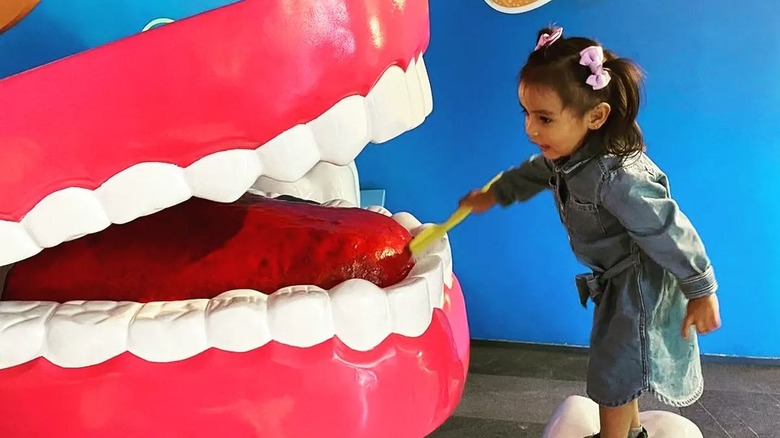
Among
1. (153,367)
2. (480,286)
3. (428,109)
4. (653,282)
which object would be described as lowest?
(480,286)

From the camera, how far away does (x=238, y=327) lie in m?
0.62

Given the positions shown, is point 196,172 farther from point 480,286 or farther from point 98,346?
point 480,286

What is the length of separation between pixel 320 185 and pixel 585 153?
0.40 m

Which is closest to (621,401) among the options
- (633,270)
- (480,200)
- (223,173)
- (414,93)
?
(633,270)

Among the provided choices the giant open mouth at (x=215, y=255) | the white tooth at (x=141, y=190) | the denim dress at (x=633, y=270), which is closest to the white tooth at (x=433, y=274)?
the giant open mouth at (x=215, y=255)

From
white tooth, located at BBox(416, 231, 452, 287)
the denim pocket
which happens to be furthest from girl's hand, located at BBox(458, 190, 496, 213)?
white tooth, located at BBox(416, 231, 452, 287)

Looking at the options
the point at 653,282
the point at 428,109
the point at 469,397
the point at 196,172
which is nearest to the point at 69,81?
the point at 196,172

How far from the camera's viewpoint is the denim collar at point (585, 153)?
1119mm

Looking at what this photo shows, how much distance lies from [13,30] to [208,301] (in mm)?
421

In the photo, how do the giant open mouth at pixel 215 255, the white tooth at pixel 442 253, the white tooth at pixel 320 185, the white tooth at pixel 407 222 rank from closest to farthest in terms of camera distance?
1. the giant open mouth at pixel 215 255
2. the white tooth at pixel 442 253
3. the white tooth at pixel 407 222
4. the white tooth at pixel 320 185

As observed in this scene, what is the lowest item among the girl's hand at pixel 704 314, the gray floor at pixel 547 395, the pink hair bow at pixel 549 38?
the gray floor at pixel 547 395

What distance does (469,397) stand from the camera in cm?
193

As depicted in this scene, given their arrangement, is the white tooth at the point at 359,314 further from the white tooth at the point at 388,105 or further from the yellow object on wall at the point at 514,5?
the yellow object on wall at the point at 514,5

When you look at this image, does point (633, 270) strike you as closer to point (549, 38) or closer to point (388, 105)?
point (549, 38)
